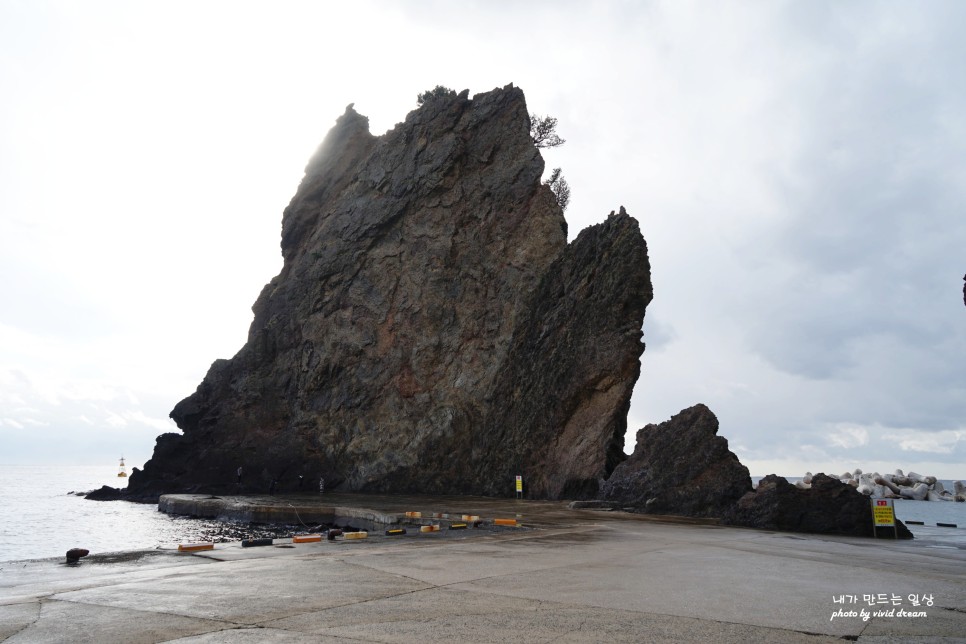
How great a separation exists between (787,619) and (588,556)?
4210 millimetres

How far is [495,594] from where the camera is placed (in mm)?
6152

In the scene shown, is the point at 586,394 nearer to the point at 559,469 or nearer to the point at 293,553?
the point at 559,469

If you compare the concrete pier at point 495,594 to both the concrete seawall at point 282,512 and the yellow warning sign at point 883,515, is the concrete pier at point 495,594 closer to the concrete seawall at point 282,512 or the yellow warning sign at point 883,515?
the yellow warning sign at point 883,515

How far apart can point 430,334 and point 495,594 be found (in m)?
36.0

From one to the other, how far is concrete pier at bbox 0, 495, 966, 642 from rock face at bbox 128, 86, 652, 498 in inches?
797

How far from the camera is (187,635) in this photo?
469 cm

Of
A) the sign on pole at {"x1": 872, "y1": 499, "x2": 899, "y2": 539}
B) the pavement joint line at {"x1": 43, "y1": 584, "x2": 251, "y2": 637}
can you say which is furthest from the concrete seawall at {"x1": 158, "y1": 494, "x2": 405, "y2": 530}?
the pavement joint line at {"x1": 43, "y1": 584, "x2": 251, "y2": 637}

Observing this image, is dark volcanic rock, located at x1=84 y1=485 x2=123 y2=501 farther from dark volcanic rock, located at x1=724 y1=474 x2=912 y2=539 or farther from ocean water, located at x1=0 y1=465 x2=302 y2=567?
dark volcanic rock, located at x1=724 y1=474 x2=912 y2=539

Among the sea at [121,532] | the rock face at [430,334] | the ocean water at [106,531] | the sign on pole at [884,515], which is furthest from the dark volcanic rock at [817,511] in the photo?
the ocean water at [106,531]

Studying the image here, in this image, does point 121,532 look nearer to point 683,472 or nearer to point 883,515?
point 683,472

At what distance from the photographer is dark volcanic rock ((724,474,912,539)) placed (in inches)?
619

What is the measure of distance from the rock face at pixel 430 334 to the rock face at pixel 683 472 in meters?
6.92

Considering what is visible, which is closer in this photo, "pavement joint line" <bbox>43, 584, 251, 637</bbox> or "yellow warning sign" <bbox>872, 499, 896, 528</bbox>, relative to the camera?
"pavement joint line" <bbox>43, 584, 251, 637</bbox>

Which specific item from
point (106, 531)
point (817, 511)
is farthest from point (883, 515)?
point (106, 531)
